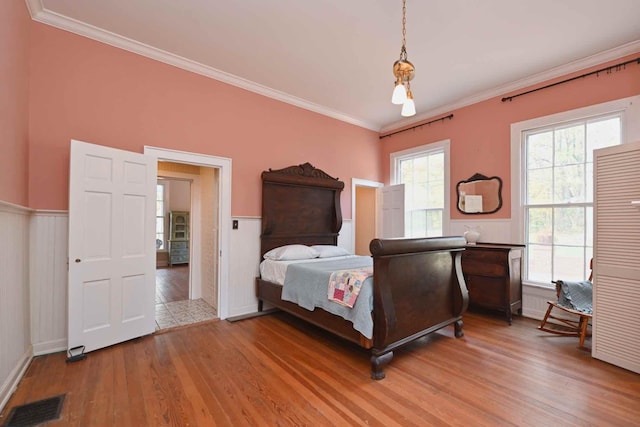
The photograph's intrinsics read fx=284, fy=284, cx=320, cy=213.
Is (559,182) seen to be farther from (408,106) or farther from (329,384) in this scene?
(329,384)

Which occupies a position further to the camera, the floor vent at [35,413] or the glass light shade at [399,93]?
the glass light shade at [399,93]

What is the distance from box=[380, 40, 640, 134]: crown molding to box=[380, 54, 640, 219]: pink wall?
2.3 inches

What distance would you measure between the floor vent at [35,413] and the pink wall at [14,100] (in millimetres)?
1382

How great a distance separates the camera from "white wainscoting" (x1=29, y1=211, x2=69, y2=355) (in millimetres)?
2547

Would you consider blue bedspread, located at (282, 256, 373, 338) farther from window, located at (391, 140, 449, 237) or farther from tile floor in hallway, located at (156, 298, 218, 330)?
window, located at (391, 140, 449, 237)

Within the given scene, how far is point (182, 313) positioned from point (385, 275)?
9.62 ft

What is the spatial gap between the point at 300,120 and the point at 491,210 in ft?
10.3

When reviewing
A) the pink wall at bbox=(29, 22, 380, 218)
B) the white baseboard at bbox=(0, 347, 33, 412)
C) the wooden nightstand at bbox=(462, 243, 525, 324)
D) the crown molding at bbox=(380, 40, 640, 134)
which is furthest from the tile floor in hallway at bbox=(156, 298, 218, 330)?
the crown molding at bbox=(380, 40, 640, 134)

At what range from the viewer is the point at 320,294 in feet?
9.01

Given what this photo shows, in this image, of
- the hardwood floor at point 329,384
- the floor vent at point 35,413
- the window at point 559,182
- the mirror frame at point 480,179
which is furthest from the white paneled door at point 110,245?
the window at point 559,182

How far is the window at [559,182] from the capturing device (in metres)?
3.23

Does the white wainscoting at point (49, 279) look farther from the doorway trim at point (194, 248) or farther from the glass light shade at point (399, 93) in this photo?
the glass light shade at point (399, 93)

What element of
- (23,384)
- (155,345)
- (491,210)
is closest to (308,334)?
(155,345)

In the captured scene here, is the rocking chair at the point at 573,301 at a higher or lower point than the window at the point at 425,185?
lower
